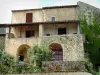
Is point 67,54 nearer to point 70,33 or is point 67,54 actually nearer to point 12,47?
point 70,33

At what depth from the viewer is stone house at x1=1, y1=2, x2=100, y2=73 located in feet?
122

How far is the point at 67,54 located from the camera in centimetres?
3688

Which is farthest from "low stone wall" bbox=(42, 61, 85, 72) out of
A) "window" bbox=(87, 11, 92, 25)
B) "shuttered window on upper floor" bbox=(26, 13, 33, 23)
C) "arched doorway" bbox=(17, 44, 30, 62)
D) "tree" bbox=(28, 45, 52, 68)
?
"shuttered window on upper floor" bbox=(26, 13, 33, 23)

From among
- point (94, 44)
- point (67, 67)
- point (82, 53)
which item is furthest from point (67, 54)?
point (67, 67)

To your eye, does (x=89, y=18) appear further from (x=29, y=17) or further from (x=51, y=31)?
(x=29, y=17)

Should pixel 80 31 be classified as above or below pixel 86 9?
below

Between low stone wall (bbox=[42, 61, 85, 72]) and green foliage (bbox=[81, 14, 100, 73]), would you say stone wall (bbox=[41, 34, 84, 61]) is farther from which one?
low stone wall (bbox=[42, 61, 85, 72])

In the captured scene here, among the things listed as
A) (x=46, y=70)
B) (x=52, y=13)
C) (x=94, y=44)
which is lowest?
(x=46, y=70)

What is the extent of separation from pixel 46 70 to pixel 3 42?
1964cm

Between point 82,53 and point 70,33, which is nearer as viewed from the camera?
point 82,53

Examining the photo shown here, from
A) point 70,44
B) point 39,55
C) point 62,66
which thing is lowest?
point 62,66

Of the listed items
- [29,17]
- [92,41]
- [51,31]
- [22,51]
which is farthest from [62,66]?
[29,17]

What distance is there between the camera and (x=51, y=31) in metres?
41.8

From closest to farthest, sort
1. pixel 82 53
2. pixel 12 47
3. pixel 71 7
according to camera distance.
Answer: pixel 82 53 < pixel 12 47 < pixel 71 7
